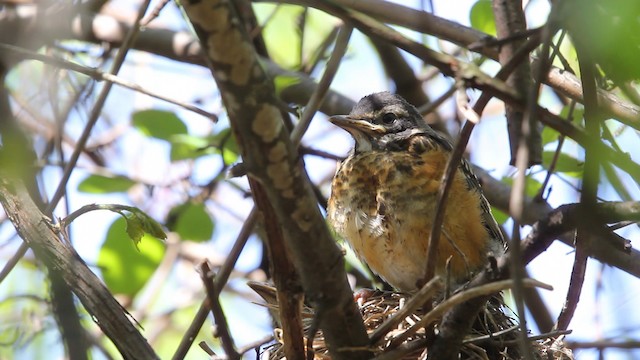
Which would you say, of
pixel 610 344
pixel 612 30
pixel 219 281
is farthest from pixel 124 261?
pixel 612 30

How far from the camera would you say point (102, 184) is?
427 cm

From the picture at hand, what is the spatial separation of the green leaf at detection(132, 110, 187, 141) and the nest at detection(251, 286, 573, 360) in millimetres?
Result: 1266

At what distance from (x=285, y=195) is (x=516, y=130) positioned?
1251 millimetres

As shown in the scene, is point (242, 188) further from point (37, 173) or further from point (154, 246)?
point (37, 173)

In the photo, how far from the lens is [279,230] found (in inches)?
88.8

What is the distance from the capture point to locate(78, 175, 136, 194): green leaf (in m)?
4.23

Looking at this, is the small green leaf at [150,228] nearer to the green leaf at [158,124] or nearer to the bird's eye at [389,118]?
the green leaf at [158,124]

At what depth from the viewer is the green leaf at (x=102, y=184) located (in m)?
4.23

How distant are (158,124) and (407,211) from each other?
4.65ft

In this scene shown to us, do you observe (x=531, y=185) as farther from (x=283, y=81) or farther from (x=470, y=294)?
(x=470, y=294)

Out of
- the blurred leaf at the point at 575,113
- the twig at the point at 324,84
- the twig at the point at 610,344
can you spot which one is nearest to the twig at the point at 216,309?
the twig at the point at 324,84

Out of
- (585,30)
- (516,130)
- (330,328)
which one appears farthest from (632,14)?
(516,130)

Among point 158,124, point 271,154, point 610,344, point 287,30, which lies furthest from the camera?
point 287,30

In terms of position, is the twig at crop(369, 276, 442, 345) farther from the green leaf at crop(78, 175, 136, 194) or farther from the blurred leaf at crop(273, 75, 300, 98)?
the green leaf at crop(78, 175, 136, 194)
